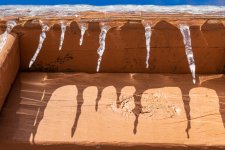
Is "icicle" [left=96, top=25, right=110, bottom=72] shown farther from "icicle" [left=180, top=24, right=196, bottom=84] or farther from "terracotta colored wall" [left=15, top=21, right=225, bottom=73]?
"icicle" [left=180, top=24, right=196, bottom=84]

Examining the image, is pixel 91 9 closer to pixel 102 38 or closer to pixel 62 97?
pixel 102 38

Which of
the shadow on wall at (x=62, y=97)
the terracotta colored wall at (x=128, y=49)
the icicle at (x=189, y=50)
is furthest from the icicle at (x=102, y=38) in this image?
the icicle at (x=189, y=50)

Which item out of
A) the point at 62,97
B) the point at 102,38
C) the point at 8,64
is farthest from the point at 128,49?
the point at 8,64

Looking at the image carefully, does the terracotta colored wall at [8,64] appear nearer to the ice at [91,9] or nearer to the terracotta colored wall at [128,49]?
the terracotta colored wall at [128,49]

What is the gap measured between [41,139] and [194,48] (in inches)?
33.7

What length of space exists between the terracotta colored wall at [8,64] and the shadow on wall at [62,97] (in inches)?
1.9

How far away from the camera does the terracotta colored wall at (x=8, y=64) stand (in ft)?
6.79

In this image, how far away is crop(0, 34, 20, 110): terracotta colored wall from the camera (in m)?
2.07

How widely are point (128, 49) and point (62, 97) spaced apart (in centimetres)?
40

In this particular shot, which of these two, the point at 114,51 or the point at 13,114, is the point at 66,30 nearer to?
the point at 114,51

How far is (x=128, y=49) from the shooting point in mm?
2318

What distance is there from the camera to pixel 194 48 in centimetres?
230

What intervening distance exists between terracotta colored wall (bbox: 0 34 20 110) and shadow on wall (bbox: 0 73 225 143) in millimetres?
48

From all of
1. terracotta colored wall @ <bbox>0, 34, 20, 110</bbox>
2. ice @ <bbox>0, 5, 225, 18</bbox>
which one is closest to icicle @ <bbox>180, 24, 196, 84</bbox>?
ice @ <bbox>0, 5, 225, 18</bbox>
